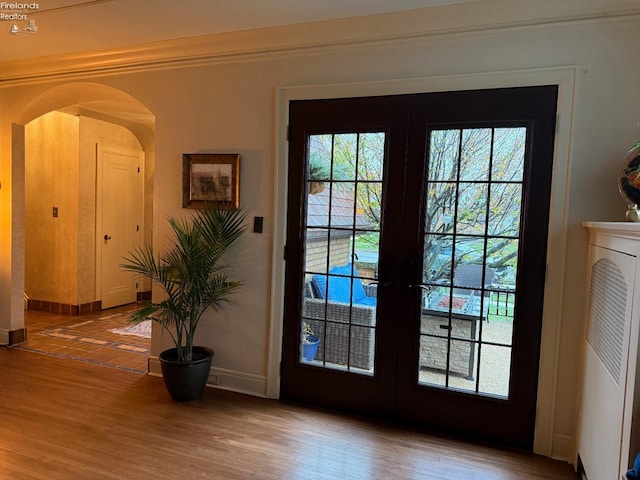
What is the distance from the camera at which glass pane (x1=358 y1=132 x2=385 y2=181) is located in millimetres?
2766

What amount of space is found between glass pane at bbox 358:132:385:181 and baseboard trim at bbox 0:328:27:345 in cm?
363

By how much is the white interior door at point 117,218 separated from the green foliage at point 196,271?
2.78 m

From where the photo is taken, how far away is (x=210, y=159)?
3195mm

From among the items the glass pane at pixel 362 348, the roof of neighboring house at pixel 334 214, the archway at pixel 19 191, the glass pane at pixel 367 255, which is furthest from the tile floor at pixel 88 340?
the glass pane at pixel 367 255

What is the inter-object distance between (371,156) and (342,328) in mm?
1168

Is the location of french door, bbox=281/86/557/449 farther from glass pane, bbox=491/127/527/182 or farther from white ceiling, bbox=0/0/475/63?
white ceiling, bbox=0/0/475/63

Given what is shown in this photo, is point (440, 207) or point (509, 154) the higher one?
point (509, 154)

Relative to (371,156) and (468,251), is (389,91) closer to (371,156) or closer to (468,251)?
(371,156)

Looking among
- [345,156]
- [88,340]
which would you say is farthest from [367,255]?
[88,340]

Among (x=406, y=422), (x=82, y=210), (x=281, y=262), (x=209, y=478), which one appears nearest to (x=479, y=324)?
(x=406, y=422)

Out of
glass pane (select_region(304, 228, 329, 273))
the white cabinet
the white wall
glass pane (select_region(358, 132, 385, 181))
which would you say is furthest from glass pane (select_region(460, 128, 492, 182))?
glass pane (select_region(304, 228, 329, 273))

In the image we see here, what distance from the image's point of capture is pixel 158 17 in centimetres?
281

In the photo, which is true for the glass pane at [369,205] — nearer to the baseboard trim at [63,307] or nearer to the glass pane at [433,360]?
the glass pane at [433,360]

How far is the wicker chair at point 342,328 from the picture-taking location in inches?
113
